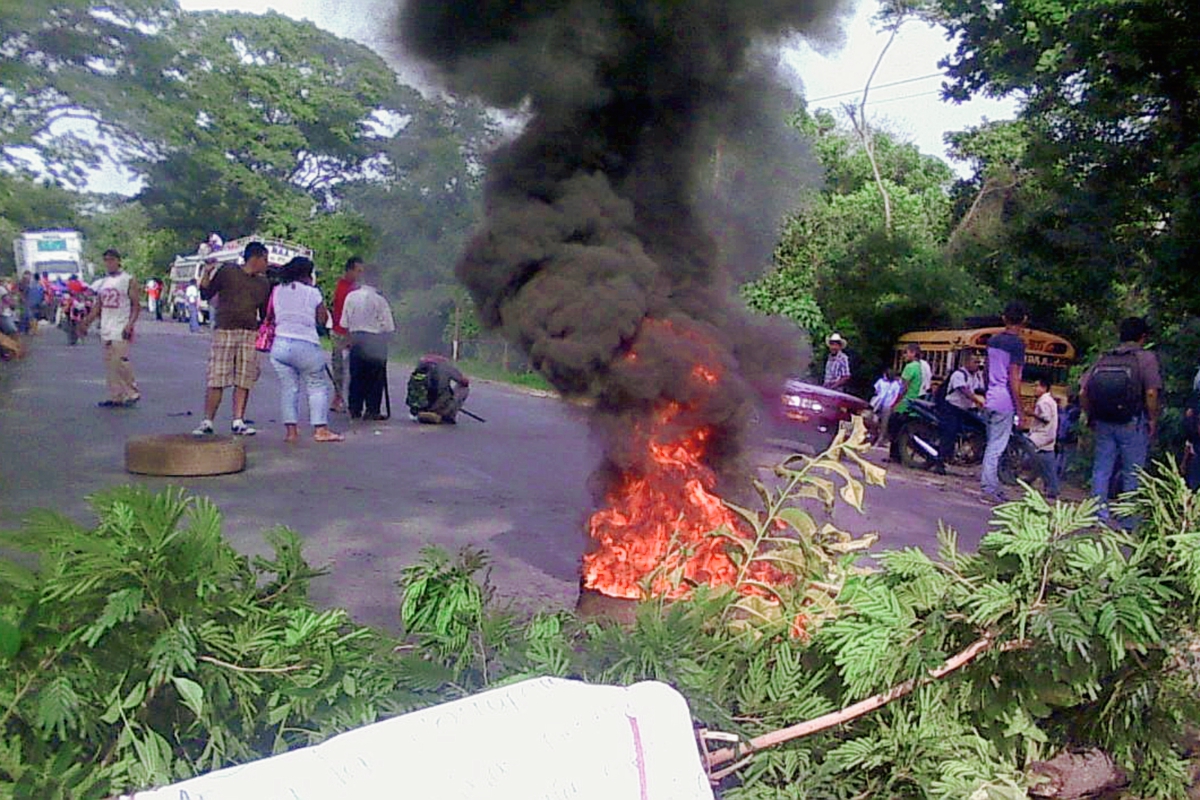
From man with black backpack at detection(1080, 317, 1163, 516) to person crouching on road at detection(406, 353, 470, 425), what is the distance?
22.2 feet

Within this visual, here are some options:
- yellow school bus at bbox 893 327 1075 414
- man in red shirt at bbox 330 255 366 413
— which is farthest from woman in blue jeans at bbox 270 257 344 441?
yellow school bus at bbox 893 327 1075 414

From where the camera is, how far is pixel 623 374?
3.95 metres

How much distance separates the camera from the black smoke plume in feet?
13.0

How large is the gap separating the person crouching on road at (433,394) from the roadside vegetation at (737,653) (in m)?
9.13

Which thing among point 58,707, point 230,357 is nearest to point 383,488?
point 230,357

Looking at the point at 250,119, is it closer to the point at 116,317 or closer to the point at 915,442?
the point at 116,317

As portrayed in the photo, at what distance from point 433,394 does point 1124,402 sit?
7190 mm

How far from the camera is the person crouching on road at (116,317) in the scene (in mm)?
10961

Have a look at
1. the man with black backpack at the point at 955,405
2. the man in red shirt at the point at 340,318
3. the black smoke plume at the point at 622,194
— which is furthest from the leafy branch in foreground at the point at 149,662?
the man with black backpack at the point at 955,405

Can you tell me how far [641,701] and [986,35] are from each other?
13694 mm

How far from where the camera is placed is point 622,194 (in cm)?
428

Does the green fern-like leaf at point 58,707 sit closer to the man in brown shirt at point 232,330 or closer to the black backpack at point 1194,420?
the man in brown shirt at point 232,330

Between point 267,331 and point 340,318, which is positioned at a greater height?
point 340,318

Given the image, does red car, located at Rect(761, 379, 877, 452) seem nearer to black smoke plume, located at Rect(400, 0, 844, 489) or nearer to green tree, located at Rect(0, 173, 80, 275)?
black smoke plume, located at Rect(400, 0, 844, 489)
